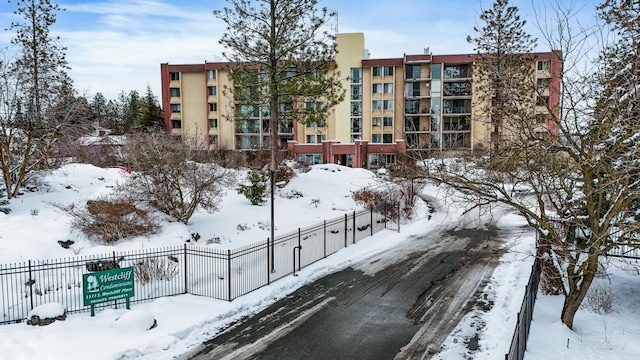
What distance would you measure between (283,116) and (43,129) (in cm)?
1181

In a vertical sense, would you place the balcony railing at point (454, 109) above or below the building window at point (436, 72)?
below

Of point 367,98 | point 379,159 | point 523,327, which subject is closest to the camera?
point 523,327

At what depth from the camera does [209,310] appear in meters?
11.0

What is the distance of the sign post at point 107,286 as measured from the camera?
33.3 feet

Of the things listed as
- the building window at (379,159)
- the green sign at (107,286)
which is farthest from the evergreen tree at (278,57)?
the building window at (379,159)

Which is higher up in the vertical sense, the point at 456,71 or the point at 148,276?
the point at 456,71

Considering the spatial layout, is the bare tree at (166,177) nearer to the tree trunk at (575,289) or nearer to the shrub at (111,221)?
the shrub at (111,221)

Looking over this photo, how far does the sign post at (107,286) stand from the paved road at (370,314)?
297 cm

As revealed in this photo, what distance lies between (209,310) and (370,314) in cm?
436

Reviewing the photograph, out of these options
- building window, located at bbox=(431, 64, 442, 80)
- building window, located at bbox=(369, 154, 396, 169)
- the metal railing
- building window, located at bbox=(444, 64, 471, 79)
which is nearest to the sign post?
the metal railing

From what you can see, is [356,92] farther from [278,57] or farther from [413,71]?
[278,57]

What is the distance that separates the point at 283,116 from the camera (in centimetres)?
2253

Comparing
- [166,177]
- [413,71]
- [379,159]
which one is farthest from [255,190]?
[413,71]

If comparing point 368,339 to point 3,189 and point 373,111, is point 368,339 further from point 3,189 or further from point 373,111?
point 373,111
